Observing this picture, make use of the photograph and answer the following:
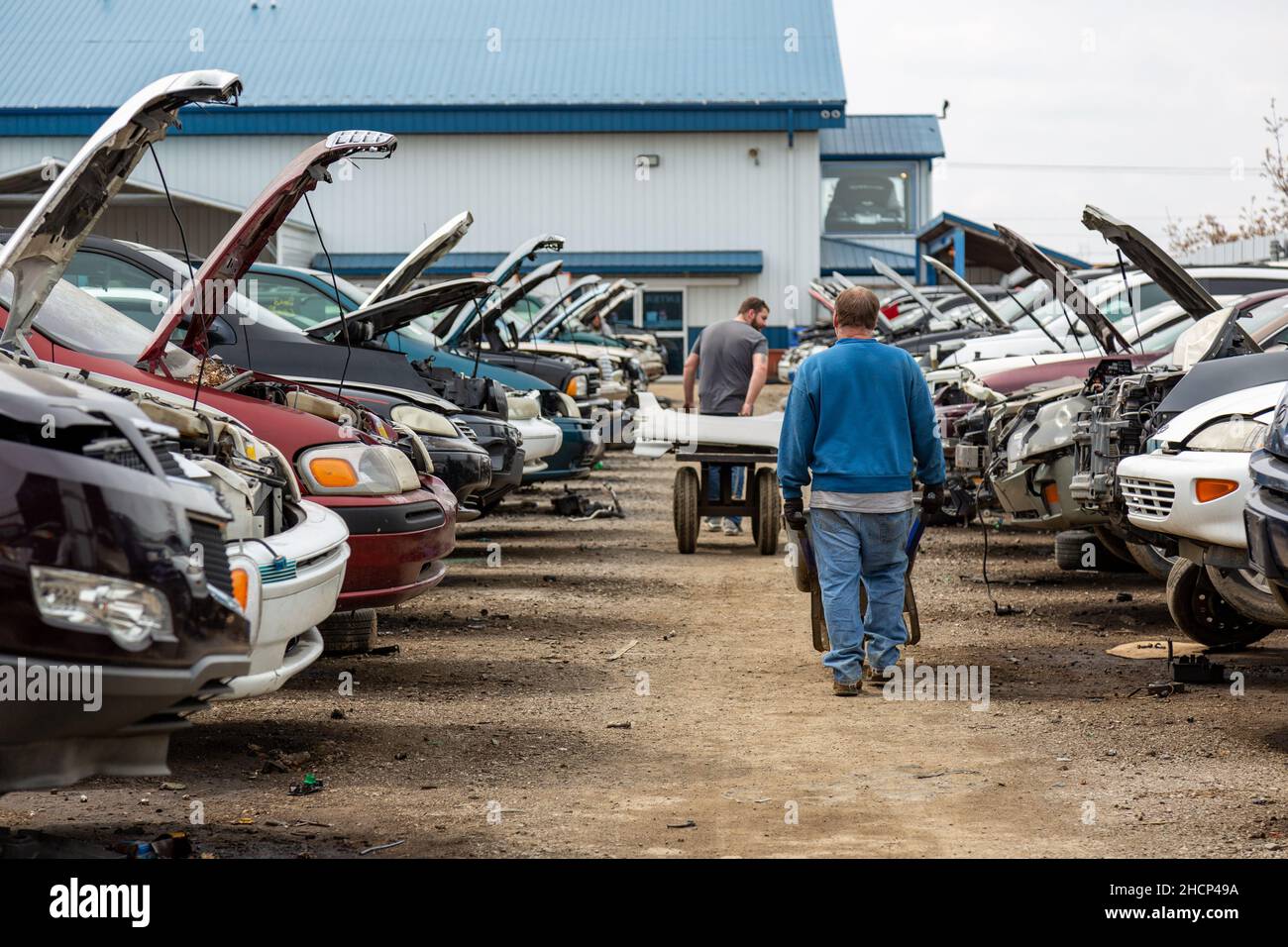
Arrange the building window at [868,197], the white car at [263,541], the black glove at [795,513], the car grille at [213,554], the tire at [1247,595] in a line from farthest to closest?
1. the building window at [868,197]
2. the black glove at [795,513]
3. the tire at [1247,595]
4. the white car at [263,541]
5. the car grille at [213,554]

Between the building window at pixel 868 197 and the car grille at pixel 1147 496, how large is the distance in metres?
49.1

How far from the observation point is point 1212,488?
7.02 meters

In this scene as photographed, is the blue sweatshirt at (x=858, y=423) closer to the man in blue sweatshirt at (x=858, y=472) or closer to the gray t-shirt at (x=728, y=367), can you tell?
the man in blue sweatshirt at (x=858, y=472)

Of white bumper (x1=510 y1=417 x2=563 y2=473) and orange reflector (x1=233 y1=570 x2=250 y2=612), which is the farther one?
white bumper (x1=510 y1=417 x2=563 y2=473)

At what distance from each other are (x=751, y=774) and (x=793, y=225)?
34707 millimetres

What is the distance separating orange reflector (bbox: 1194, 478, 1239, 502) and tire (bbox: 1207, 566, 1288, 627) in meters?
0.32

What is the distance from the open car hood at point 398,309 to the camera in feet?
34.1

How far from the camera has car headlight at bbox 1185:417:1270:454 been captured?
23.2 ft

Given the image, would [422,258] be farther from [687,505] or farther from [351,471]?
[351,471]

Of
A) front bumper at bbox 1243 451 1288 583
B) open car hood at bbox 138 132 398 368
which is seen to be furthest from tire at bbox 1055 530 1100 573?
open car hood at bbox 138 132 398 368

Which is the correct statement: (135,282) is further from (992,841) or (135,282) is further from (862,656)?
(992,841)

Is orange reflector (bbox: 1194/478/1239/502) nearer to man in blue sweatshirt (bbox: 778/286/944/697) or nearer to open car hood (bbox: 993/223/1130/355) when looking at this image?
man in blue sweatshirt (bbox: 778/286/944/697)

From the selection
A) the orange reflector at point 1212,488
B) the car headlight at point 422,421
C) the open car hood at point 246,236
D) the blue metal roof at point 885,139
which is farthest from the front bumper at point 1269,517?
the blue metal roof at point 885,139

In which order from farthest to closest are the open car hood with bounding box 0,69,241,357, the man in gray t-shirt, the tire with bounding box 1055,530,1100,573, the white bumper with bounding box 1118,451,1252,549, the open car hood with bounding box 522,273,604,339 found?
the open car hood with bounding box 522,273,604,339, the man in gray t-shirt, the tire with bounding box 1055,530,1100,573, the white bumper with bounding box 1118,451,1252,549, the open car hood with bounding box 0,69,241,357
